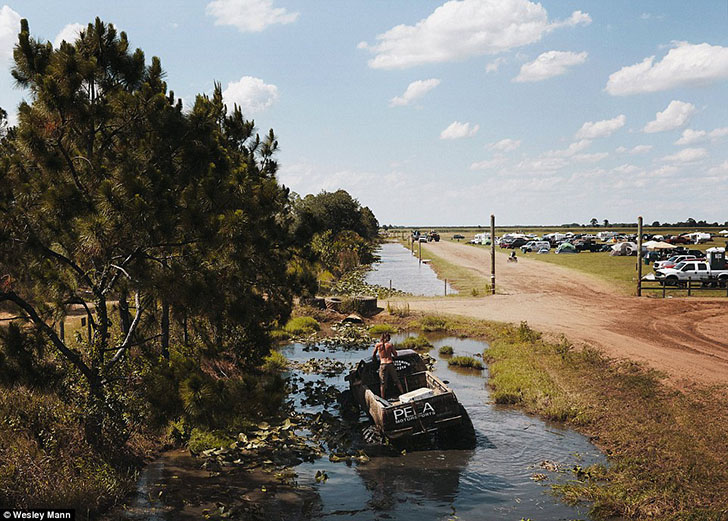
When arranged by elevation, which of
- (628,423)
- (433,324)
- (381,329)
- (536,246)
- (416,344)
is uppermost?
(536,246)

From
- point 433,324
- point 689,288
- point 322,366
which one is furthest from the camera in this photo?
point 689,288

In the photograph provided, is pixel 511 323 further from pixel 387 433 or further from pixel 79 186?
pixel 79 186

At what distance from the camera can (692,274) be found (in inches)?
1569

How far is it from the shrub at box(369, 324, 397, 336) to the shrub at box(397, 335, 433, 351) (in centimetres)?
277

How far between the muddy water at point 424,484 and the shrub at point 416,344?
965 centimetres

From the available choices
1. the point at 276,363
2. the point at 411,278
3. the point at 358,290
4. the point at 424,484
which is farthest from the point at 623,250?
the point at 424,484

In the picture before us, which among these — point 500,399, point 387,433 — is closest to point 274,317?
point 387,433

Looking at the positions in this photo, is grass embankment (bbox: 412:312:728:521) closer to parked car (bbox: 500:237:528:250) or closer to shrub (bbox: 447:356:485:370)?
shrub (bbox: 447:356:485:370)

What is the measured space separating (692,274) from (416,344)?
83.7 feet

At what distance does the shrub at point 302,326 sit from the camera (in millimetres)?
29188

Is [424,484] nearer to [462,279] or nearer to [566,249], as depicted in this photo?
[462,279]

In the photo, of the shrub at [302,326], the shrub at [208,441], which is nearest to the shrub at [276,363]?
the shrub at [302,326]

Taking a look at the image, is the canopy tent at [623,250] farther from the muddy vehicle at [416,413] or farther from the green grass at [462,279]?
the muddy vehicle at [416,413]

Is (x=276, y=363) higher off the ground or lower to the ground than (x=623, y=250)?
lower
